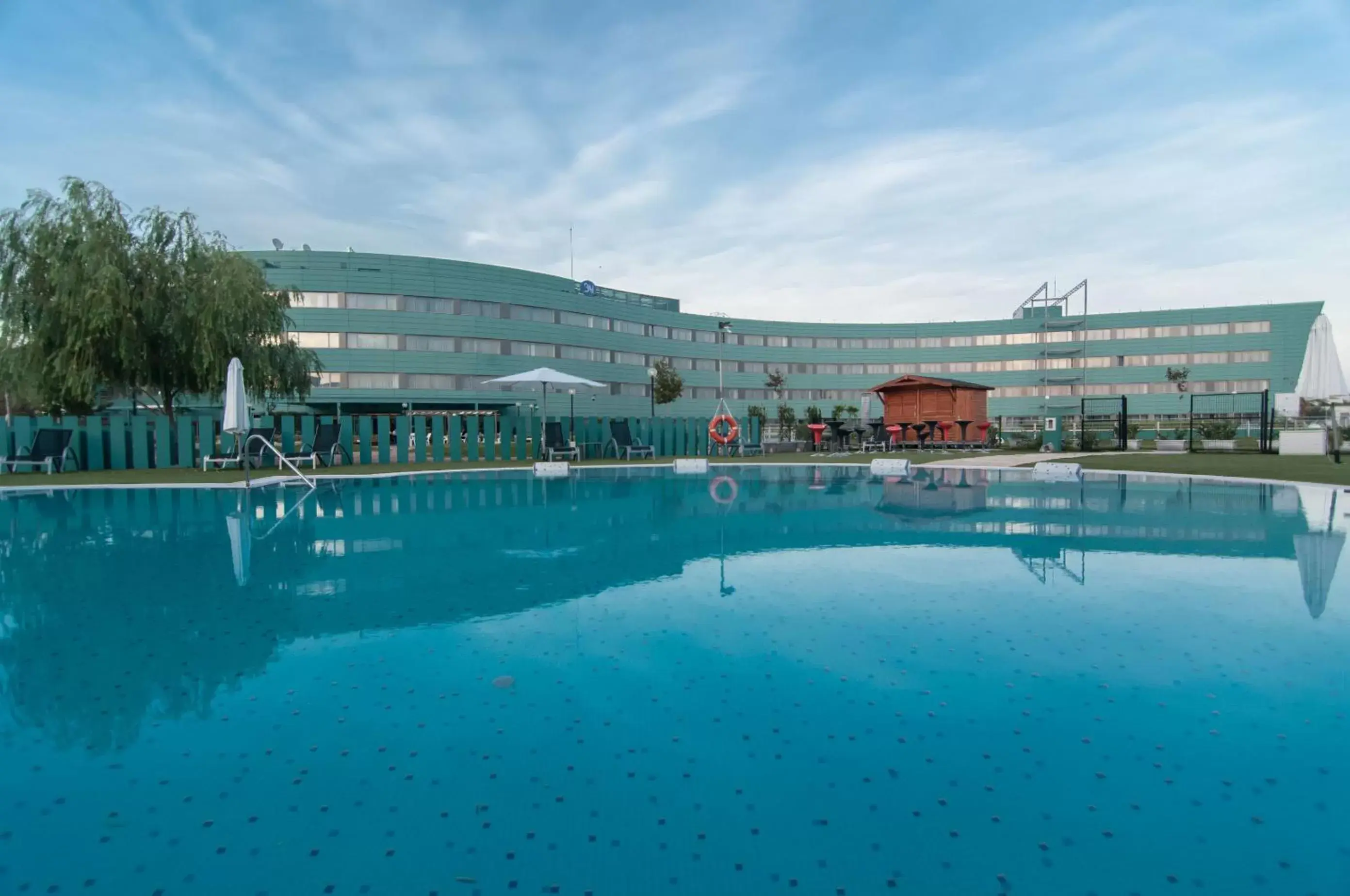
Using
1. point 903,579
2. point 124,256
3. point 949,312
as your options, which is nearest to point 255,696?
point 903,579

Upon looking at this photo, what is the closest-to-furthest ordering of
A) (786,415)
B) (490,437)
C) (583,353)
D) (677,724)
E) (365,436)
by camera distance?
(677,724)
(365,436)
(490,437)
(583,353)
(786,415)

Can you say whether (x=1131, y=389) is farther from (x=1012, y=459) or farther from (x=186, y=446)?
(x=186, y=446)

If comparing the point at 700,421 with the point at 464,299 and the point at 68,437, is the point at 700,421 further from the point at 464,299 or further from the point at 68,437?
the point at 464,299

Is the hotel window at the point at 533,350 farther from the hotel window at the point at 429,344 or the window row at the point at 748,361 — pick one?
the hotel window at the point at 429,344

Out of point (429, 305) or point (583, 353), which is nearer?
point (429, 305)

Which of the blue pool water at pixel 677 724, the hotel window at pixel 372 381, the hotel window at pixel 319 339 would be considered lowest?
the blue pool water at pixel 677 724

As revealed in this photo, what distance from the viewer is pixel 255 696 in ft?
10.1

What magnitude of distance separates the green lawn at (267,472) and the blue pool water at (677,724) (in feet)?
27.9

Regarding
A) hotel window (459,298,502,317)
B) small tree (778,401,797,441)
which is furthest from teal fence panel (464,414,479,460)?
small tree (778,401,797,441)

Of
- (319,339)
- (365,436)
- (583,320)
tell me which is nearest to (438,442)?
(365,436)

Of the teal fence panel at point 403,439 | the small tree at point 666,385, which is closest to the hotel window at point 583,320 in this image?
the small tree at point 666,385

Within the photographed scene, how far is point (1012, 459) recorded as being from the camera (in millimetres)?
21344

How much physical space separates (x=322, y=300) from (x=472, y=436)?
27.8 m

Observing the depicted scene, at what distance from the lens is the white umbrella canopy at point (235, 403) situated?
41.1 feet
